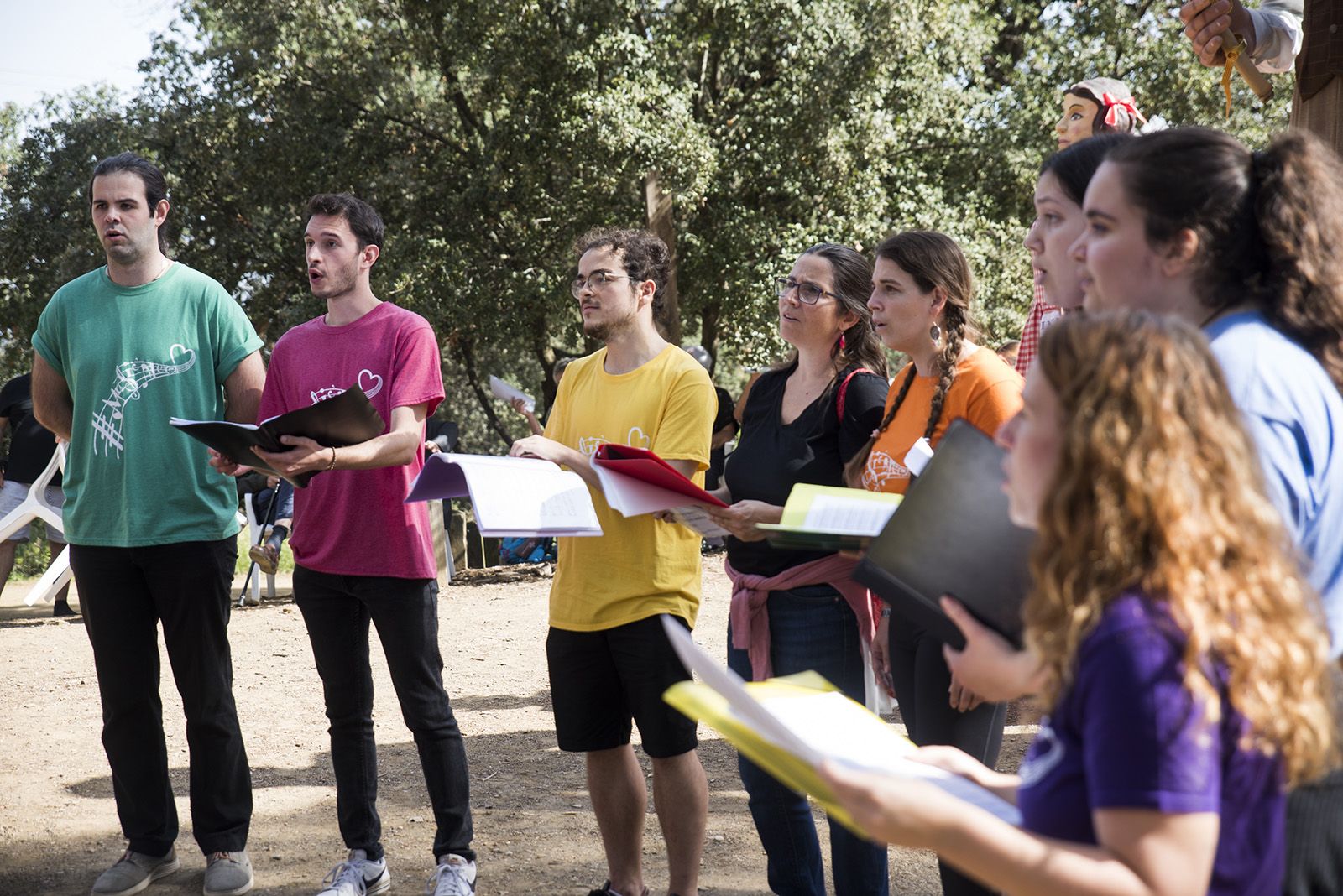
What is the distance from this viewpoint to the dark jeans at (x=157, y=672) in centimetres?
382

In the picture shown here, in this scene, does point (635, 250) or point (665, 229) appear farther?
point (665, 229)

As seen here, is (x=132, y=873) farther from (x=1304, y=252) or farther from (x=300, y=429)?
(x=1304, y=252)

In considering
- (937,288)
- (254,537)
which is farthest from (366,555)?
(254,537)

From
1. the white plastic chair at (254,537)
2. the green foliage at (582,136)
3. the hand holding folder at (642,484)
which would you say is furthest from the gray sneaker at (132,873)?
the green foliage at (582,136)

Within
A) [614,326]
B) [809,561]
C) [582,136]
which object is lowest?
[809,561]

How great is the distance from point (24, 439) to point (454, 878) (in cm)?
755

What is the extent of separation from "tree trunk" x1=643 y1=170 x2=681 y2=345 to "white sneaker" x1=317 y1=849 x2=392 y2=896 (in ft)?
32.4

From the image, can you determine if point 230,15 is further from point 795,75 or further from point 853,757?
point 853,757

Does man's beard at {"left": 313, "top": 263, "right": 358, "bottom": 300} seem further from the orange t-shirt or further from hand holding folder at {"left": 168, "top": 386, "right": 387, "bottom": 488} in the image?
the orange t-shirt

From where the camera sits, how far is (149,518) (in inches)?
149

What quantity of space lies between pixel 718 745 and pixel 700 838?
2284mm

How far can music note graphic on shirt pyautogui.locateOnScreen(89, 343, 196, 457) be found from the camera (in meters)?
3.86

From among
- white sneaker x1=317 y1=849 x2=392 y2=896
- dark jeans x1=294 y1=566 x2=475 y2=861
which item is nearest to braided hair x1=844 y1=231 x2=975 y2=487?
dark jeans x1=294 y1=566 x2=475 y2=861

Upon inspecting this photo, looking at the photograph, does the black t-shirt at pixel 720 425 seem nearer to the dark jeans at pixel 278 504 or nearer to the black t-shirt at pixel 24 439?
the dark jeans at pixel 278 504
